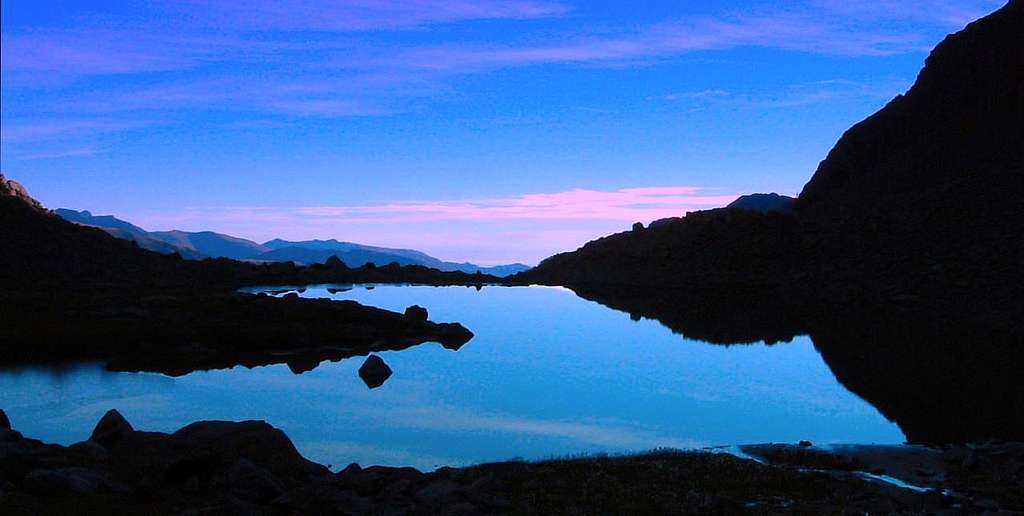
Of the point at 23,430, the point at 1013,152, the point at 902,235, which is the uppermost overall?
the point at 1013,152

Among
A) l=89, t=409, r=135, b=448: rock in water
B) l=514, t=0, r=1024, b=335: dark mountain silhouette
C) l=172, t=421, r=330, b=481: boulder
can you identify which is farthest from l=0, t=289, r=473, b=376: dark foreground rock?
l=514, t=0, r=1024, b=335: dark mountain silhouette

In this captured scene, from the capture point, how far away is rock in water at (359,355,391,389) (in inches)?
1663

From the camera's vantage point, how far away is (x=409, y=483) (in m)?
18.6

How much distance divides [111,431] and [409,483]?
8.29 meters

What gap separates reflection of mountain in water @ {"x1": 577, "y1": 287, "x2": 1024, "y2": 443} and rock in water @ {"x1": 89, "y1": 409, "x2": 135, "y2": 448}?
1022 inches

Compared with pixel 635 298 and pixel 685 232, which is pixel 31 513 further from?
pixel 685 232

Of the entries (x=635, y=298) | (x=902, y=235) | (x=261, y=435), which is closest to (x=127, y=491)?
(x=261, y=435)

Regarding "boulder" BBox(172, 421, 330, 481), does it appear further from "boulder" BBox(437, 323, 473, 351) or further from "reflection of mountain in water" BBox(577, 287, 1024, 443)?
"boulder" BBox(437, 323, 473, 351)

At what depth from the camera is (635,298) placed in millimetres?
102625

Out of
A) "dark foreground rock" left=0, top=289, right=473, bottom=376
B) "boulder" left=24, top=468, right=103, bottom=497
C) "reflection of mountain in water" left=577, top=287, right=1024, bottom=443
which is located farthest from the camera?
"dark foreground rock" left=0, top=289, right=473, bottom=376

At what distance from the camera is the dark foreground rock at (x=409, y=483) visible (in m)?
16.1

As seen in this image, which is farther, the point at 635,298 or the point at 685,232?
the point at 685,232

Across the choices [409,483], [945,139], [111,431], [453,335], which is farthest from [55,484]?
[945,139]

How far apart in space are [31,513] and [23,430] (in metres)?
17.0
